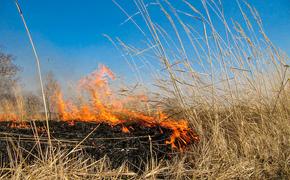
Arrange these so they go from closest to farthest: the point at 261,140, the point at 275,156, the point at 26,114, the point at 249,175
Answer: the point at 249,175 < the point at 275,156 < the point at 261,140 < the point at 26,114

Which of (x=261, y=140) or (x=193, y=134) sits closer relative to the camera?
(x=261, y=140)

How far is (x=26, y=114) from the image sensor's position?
5844 mm

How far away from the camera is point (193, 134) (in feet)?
10.1

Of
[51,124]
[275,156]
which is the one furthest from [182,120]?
[51,124]

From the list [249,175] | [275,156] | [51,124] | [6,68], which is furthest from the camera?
[6,68]

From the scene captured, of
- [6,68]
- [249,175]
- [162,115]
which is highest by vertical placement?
[6,68]

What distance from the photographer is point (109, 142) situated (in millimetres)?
2732

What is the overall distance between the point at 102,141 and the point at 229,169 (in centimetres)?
111

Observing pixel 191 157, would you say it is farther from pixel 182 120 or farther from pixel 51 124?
pixel 51 124

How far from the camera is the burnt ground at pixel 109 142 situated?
8.28ft

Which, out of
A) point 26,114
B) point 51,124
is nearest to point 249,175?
point 51,124

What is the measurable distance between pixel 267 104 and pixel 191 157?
103 centimetres

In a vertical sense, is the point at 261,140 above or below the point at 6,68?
below

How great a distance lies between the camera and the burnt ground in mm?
2523
